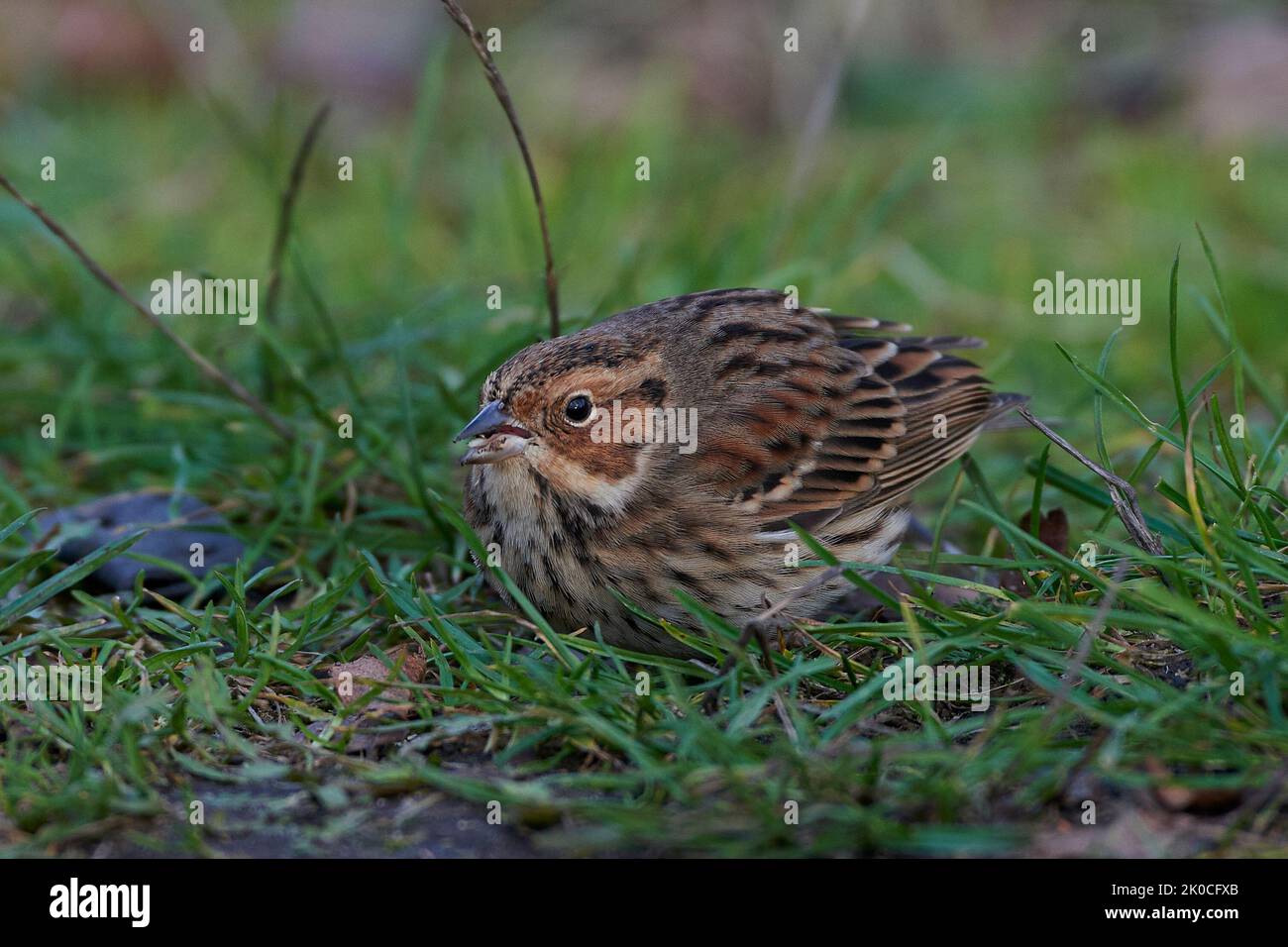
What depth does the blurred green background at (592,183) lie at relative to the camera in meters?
6.57

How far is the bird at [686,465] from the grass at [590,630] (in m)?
0.18

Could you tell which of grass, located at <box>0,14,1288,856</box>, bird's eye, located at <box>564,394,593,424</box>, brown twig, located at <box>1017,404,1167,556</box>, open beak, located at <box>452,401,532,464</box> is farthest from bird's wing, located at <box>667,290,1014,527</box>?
brown twig, located at <box>1017,404,1167,556</box>

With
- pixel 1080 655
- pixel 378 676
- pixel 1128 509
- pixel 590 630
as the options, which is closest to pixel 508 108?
pixel 590 630

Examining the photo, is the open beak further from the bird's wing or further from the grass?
the bird's wing

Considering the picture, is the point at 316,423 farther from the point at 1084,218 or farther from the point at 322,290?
the point at 1084,218

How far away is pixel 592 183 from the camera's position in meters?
9.41

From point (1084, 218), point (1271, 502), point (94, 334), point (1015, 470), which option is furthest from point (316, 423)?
point (1084, 218)

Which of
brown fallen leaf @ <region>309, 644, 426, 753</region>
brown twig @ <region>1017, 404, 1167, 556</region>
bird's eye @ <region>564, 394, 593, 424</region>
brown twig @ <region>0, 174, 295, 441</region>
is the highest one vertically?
brown twig @ <region>0, 174, 295, 441</region>

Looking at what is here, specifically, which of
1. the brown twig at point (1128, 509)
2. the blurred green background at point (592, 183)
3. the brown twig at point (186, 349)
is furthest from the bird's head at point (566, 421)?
the brown twig at point (1128, 509)

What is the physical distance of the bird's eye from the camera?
468 centimetres

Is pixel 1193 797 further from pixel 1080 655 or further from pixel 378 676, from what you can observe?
pixel 378 676

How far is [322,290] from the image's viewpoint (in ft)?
25.2

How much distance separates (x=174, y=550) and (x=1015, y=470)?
3483 mm

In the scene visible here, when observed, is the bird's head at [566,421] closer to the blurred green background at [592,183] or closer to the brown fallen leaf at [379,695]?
the brown fallen leaf at [379,695]
